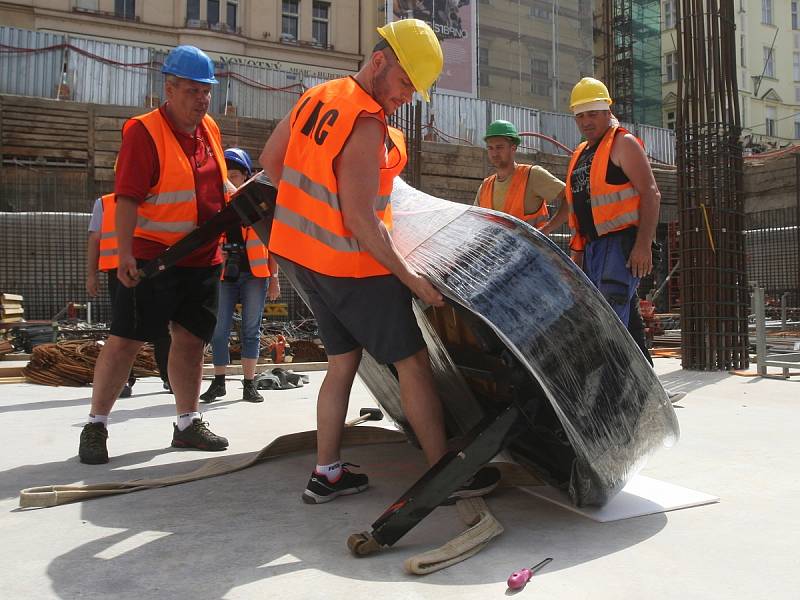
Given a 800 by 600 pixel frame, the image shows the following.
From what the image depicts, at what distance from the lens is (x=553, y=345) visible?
2262mm

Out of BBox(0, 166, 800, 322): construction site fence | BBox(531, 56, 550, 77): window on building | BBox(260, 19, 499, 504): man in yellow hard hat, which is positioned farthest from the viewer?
BBox(531, 56, 550, 77): window on building

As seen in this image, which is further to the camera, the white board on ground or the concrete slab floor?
the white board on ground

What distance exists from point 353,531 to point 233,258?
11.5 feet

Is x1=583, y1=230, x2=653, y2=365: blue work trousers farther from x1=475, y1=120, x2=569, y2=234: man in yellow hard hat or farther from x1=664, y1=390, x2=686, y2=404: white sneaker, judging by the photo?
x1=664, y1=390, x2=686, y2=404: white sneaker

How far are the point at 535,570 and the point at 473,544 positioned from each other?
210 mm

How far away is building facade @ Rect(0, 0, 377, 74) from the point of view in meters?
25.8

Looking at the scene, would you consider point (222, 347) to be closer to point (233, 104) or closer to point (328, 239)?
point (328, 239)

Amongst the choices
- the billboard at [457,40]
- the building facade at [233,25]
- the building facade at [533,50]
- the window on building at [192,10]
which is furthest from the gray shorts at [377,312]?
the building facade at [533,50]

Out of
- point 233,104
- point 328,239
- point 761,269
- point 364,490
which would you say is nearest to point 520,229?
point 328,239

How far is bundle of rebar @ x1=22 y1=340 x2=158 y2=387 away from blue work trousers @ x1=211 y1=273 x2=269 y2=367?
145 centimetres

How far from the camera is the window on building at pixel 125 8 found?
26.9 metres

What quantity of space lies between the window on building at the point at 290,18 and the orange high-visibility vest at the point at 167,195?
27800 mm

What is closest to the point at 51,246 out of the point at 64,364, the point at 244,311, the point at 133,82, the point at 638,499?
the point at 133,82

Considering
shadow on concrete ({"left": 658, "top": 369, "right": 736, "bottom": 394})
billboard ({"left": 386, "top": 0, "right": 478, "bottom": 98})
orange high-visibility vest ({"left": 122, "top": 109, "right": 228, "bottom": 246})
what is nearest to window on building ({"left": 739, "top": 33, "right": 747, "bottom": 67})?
billboard ({"left": 386, "top": 0, "right": 478, "bottom": 98})
